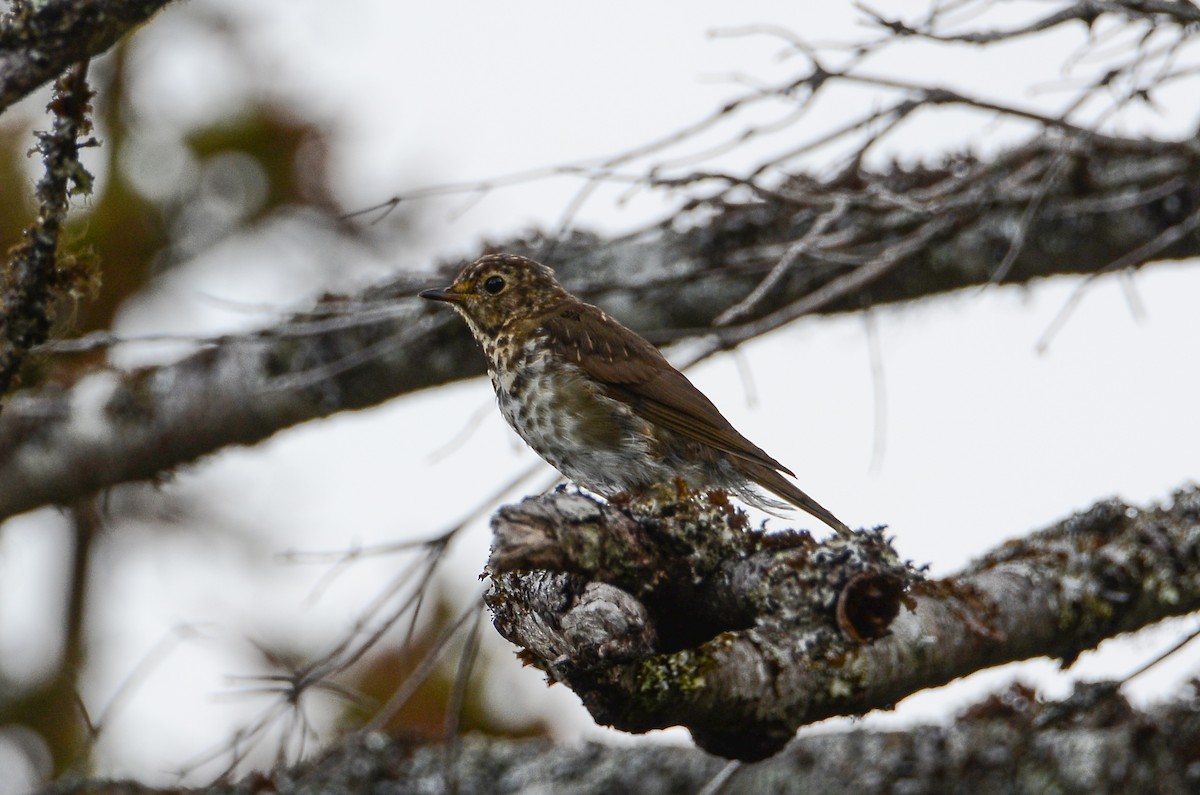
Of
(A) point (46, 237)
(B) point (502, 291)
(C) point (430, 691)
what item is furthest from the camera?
(C) point (430, 691)

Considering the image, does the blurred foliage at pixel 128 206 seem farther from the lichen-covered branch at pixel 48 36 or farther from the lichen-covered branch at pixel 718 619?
the lichen-covered branch at pixel 718 619

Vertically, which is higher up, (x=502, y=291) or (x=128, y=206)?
(x=128, y=206)

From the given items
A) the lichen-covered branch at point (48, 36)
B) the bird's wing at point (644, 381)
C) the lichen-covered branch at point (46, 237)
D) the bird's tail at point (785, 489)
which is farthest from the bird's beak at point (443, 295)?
the lichen-covered branch at point (48, 36)

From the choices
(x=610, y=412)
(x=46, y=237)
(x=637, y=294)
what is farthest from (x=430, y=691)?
(x=46, y=237)

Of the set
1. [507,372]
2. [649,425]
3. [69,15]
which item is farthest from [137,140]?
[69,15]

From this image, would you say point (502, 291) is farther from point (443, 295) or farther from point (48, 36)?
point (48, 36)

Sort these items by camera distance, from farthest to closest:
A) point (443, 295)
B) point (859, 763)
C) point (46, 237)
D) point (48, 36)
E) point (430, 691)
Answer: point (430, 691), point (443, 295), point (859, 763), point (46, 237), point (48, 36)

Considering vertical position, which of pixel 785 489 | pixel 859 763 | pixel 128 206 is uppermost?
pixel 128 206
